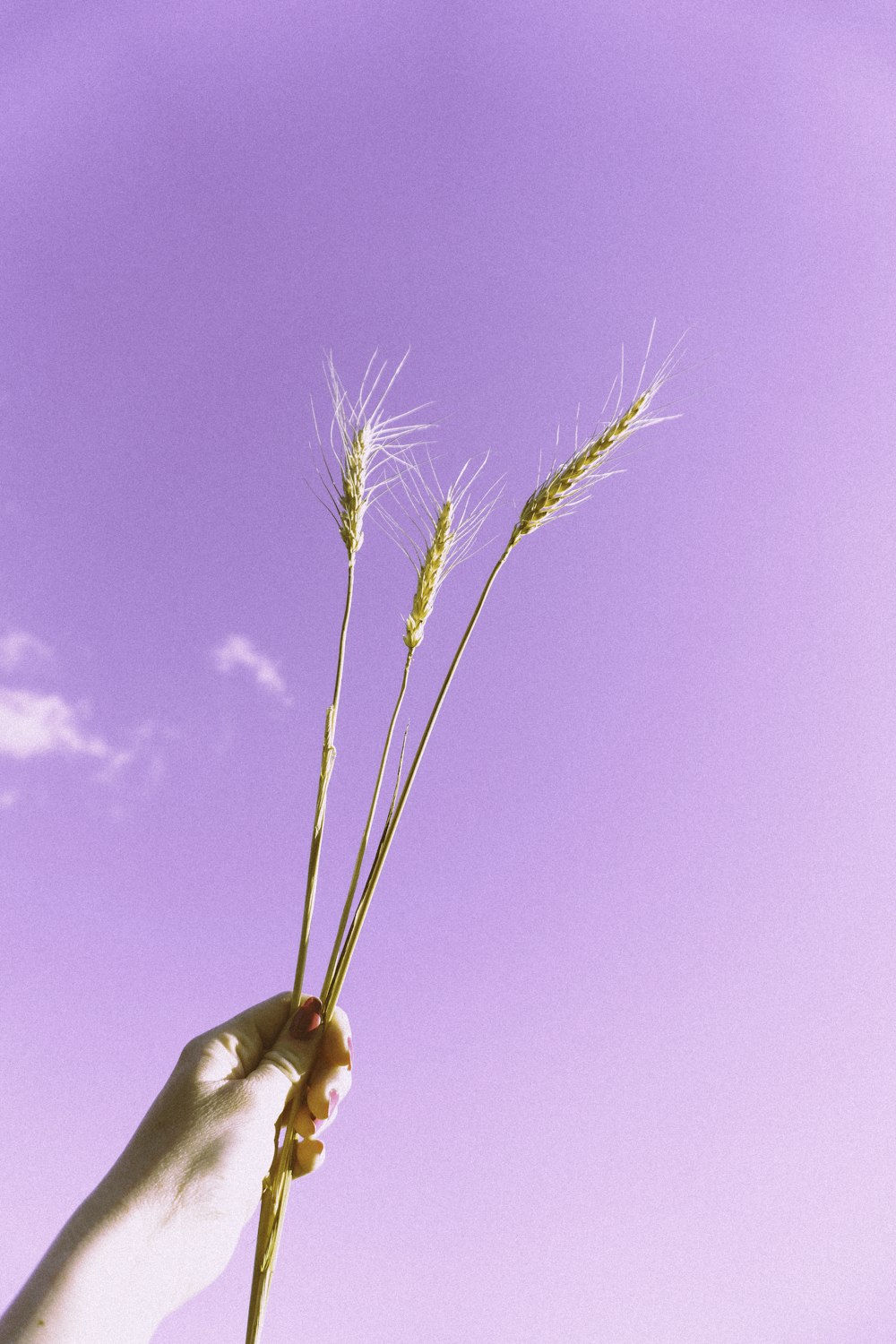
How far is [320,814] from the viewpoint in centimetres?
188

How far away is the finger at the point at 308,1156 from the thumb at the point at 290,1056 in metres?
0.29

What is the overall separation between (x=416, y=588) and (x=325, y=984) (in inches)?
41.6

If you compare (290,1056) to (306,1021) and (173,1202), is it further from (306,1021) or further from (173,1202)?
(173,1202)

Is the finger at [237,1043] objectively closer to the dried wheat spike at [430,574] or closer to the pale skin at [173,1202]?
the pale skin at [173,1202]

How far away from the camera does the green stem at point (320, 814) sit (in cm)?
176

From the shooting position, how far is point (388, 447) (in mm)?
2576

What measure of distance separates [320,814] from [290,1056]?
24.2 inches

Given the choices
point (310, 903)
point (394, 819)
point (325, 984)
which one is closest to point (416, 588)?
point (394, 819)

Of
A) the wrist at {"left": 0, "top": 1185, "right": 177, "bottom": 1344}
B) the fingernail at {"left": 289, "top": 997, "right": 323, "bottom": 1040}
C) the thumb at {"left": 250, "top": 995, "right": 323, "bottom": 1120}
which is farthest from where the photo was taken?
the fingernail at {"left": 289, "top": 997, "right": 323, "bottom": 1040}

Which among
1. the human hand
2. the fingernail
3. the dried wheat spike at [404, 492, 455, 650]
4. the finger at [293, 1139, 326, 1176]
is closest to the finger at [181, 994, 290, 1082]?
the human hand

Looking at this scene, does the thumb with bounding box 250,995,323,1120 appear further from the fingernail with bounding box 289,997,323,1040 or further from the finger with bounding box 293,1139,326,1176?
the finger with bounding box 293,1139,326,1176

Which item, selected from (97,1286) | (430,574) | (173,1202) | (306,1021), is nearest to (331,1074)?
(306,1021)

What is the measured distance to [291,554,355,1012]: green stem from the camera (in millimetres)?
1760

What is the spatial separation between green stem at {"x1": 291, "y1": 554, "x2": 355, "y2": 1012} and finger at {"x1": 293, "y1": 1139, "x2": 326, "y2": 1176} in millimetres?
482
